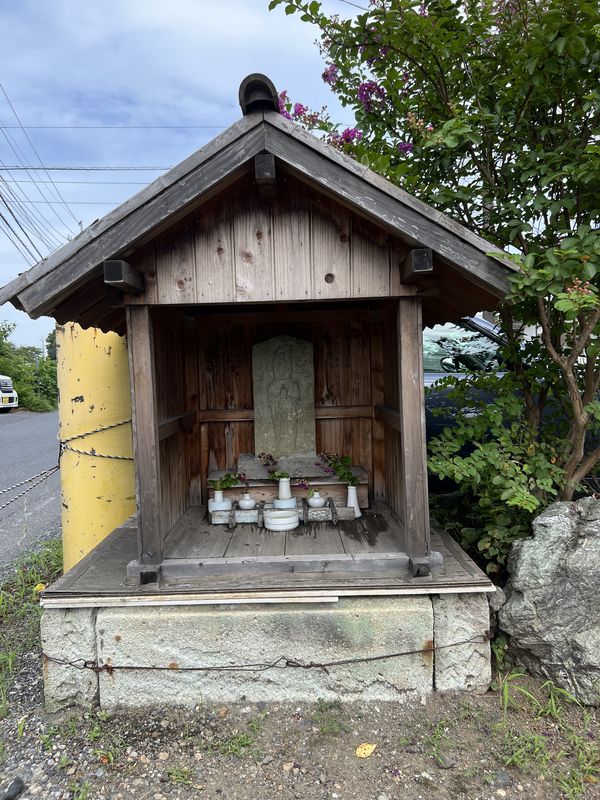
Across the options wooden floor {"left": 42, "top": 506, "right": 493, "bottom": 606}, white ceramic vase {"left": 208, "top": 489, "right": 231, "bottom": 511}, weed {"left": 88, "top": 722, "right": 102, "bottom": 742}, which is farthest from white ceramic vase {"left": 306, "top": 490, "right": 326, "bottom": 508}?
weed {"left": 88, "top": 722, "right": 102, "bottom": 742}

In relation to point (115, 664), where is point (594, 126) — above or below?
above

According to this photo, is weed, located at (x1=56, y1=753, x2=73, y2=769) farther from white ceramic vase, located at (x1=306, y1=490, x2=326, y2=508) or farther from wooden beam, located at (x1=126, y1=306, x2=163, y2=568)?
white ceramic vase, located at (x1=306, y1=490, x2=326, y2=508)

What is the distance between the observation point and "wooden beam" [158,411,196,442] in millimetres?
3093

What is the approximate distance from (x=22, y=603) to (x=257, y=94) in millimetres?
3969


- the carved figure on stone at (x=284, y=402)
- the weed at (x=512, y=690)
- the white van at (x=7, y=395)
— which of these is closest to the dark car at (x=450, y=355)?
the carved figure on stone at (x=284, y=402)

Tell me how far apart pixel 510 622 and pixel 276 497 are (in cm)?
173

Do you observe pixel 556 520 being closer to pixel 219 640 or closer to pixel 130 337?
pixel 219 640

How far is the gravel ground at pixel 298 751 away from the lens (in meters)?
2.15

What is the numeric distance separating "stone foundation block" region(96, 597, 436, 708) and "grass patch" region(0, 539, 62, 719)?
768 millimetres

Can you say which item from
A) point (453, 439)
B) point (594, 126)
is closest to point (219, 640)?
point (453, 439)

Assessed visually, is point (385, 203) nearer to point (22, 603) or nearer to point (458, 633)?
point (458, 633)

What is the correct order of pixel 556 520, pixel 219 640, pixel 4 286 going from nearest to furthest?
pixel 4 286 → pixel 219 640 → pixel 556 520

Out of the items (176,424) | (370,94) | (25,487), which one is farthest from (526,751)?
(25,487)

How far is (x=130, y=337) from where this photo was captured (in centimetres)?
266
